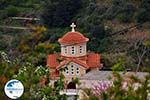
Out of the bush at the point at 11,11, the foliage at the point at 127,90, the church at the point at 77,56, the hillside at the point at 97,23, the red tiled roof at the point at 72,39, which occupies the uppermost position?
the bush at the point at 11,11

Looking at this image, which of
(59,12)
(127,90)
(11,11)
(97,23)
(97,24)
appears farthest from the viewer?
(11,11)

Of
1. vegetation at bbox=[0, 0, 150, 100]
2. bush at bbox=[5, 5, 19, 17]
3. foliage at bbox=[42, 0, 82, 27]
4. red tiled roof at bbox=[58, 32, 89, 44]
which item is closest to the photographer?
red tiled roof at bbox=[58, 32, 89, 44]

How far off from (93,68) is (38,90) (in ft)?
47.3

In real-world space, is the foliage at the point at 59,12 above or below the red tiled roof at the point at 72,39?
above

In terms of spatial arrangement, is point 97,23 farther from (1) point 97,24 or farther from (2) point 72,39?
(2) point 72,39

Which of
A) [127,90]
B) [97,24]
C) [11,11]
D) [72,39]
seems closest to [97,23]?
[97,24]

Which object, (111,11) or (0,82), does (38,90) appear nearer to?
(0,82)

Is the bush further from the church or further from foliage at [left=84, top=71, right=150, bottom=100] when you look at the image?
foliage at [left=84, top=71, right=150, bottom=100]

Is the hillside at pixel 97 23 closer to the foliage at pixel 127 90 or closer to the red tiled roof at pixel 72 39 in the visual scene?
the red tiled roof at pixel 72 39

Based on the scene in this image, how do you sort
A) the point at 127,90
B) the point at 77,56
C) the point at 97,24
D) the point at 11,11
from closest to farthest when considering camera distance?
the point at 127,90 → the point at 77,56 → the point at 97,24 → the point at 11,11

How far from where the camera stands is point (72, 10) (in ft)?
111

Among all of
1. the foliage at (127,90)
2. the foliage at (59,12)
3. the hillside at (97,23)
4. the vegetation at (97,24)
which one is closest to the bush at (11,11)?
the vegetation at (97,24)

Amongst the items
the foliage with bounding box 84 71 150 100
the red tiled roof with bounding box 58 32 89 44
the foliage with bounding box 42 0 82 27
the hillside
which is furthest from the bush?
the foliage with bounding box 84 71 150 100

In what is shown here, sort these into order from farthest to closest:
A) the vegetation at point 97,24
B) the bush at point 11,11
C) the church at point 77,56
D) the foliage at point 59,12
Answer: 1. the bush at point 11,11
2. the foliage at point 59,12
3. the vegetation at point 97,24
4. the church at point 77,56
